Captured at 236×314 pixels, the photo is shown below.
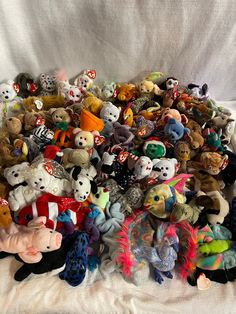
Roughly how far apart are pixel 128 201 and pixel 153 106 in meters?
0.36

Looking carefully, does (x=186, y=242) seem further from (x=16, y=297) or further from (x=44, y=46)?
(x=44, y=46)

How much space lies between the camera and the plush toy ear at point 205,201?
0.81m

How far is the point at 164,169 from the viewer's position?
2.84 ft

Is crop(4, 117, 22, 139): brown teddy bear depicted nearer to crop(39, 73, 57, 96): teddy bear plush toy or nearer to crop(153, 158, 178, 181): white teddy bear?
crop(39, 73, 57, 96): teddy bear plush toy

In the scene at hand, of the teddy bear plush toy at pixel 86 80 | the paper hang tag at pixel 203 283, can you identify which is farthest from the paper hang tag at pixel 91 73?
the paper hang tag at pixel 203 283

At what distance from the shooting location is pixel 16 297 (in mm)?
732

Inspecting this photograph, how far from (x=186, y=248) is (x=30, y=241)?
36 centimetres

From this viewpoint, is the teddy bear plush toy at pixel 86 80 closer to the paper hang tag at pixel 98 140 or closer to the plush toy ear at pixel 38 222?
the paper hang tag at pixel 98 140

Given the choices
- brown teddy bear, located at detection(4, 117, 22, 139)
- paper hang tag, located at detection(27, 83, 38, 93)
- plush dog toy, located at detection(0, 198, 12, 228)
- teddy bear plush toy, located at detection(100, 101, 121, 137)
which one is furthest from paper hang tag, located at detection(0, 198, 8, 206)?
paper hang tag, located at detection(27, 83, 38, 93)

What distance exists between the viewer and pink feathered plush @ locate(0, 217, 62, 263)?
2.38 ft

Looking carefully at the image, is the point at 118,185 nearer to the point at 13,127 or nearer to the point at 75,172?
the point at 75,172

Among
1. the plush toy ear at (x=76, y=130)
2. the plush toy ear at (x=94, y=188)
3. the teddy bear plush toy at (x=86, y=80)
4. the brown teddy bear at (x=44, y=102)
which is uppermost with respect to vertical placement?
the teddy bear plush toy at (x=86, y=80)

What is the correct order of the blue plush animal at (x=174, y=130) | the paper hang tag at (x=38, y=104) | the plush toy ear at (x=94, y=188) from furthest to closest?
the paper hang tag at (x=38, y=104) → the blue plush animal at (x=174, y=130) → the plush toy ear at (x=94, y=188)

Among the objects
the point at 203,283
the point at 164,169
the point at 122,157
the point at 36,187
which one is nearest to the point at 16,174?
the point at 36,187
